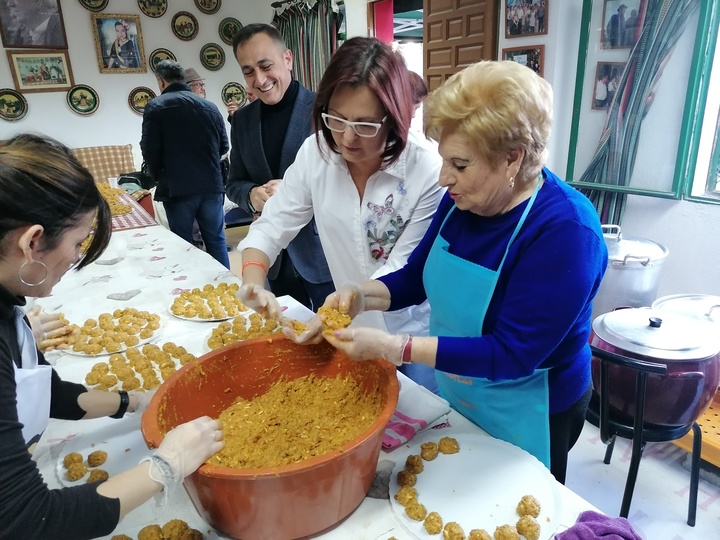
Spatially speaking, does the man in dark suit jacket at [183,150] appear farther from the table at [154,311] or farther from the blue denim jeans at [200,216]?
the table at [154,311]

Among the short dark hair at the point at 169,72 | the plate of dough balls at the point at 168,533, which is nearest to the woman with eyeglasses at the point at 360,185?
the plate of dough balls at the point at 168,533

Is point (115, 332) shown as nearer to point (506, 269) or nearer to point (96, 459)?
point (96, 459)

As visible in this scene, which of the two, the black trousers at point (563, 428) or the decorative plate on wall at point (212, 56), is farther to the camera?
the decorative plate on wall at point (212, 56)

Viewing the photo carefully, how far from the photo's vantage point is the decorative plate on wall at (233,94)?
7.20 metres

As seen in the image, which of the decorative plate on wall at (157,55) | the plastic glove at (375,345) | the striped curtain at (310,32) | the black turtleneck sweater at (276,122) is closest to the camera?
the plastic glove at (375,345)

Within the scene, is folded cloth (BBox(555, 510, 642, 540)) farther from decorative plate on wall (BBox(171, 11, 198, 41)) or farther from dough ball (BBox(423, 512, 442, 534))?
decorative plate on wall (BBox(171, 11, 198, 41))

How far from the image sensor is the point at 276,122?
2.28 meters

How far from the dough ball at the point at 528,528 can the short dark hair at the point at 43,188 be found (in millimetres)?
934

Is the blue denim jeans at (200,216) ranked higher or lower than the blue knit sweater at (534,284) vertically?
lower

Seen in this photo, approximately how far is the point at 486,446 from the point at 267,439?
1.51 feet

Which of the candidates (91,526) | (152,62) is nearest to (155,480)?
(91,526)

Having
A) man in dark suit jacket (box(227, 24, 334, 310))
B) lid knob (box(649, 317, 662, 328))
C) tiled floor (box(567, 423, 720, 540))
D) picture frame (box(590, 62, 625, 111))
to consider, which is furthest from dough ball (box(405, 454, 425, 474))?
picture frame (box(590, 62, 625, 111))

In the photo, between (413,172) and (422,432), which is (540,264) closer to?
(422,432)

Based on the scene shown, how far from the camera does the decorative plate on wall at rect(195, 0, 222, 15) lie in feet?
22.0
